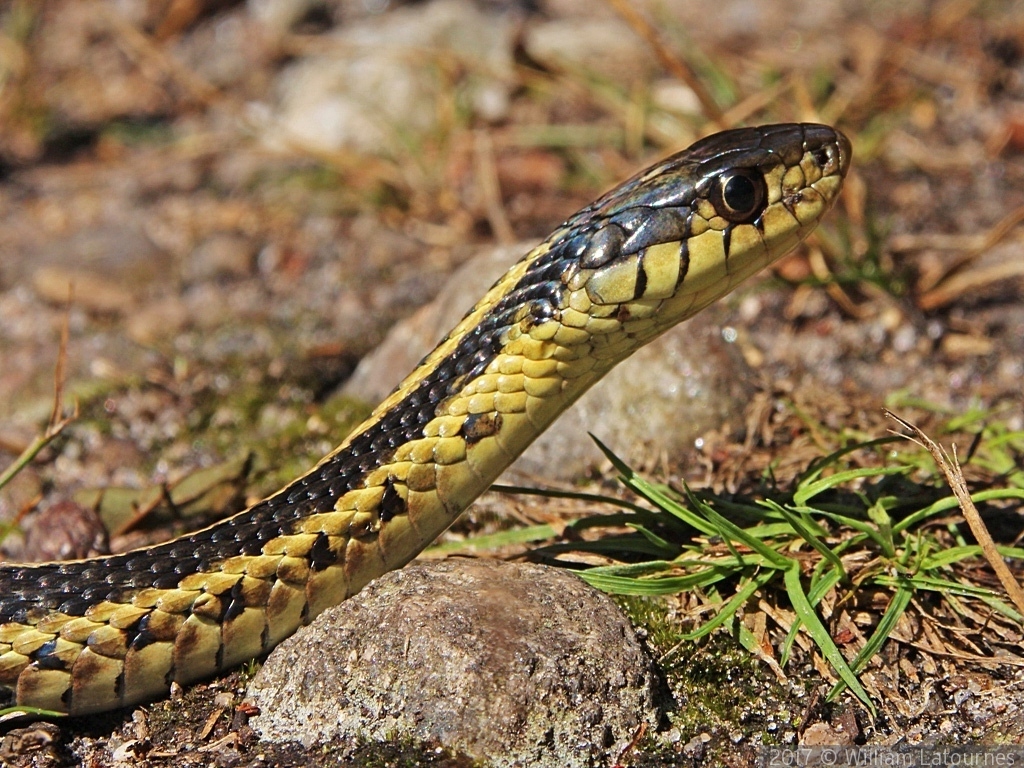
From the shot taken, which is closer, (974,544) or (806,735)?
(806,735)

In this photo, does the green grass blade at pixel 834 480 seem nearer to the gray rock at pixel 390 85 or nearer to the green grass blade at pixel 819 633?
the green grass blade at pixel 819 633

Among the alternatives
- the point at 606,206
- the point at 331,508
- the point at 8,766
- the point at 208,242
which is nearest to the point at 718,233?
the point at 606,206

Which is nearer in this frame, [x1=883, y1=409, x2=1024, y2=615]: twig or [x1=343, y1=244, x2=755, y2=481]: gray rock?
[x1=883, y1=409, x2=1024, y2=615]: twig

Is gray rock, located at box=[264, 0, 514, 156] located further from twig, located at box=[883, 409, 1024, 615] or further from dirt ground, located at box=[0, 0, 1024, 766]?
twig, located at box=[883, 409, 1024, 615]

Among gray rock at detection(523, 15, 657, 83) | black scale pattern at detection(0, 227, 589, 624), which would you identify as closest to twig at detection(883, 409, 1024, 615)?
black scale pattern at detection(0, 227, 589, 624)

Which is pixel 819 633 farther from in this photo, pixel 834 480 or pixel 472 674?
pixel 472 674

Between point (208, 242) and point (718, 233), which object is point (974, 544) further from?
point (208, 242)

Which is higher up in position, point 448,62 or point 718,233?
point 448,62
